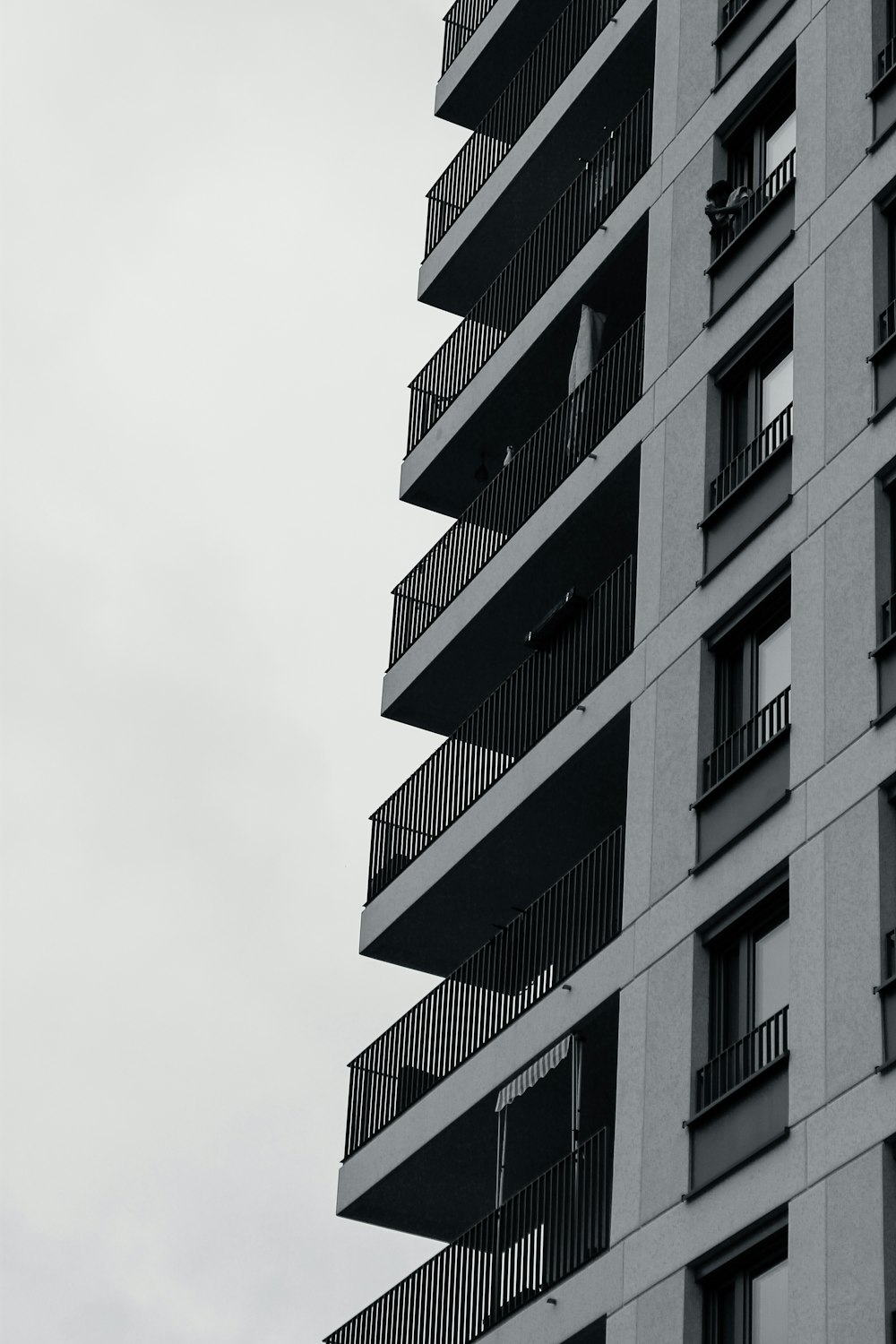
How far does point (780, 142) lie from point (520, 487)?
658 centimetres

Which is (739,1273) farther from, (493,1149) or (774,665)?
(493,1149)

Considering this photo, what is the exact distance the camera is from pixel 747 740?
2392 centimetres

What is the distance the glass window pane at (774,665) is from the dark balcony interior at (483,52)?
1731 cm

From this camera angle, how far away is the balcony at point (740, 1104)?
21094mm

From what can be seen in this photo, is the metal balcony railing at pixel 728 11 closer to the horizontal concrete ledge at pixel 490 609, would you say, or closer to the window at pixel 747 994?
the horizontal concrete ledge at pixel 490 609

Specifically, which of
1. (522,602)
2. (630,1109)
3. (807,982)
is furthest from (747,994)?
(522,602)

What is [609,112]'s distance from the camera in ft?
114

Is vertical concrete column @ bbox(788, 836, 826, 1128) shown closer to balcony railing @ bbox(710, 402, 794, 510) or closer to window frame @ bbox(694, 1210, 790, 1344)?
window frame @ bbox(694, 1210, 790, 1344)

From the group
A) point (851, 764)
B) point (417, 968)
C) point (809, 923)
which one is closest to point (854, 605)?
point (851, 764)

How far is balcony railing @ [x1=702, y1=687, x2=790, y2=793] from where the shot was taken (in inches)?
930

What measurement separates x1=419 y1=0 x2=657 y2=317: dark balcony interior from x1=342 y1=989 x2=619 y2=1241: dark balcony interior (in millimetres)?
14974

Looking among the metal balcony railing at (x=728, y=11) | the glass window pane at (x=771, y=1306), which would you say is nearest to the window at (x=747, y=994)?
the glass window pane at (x=771, y=1306)

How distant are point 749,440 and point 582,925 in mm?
6006

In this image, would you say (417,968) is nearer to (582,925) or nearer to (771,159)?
(582,925)
